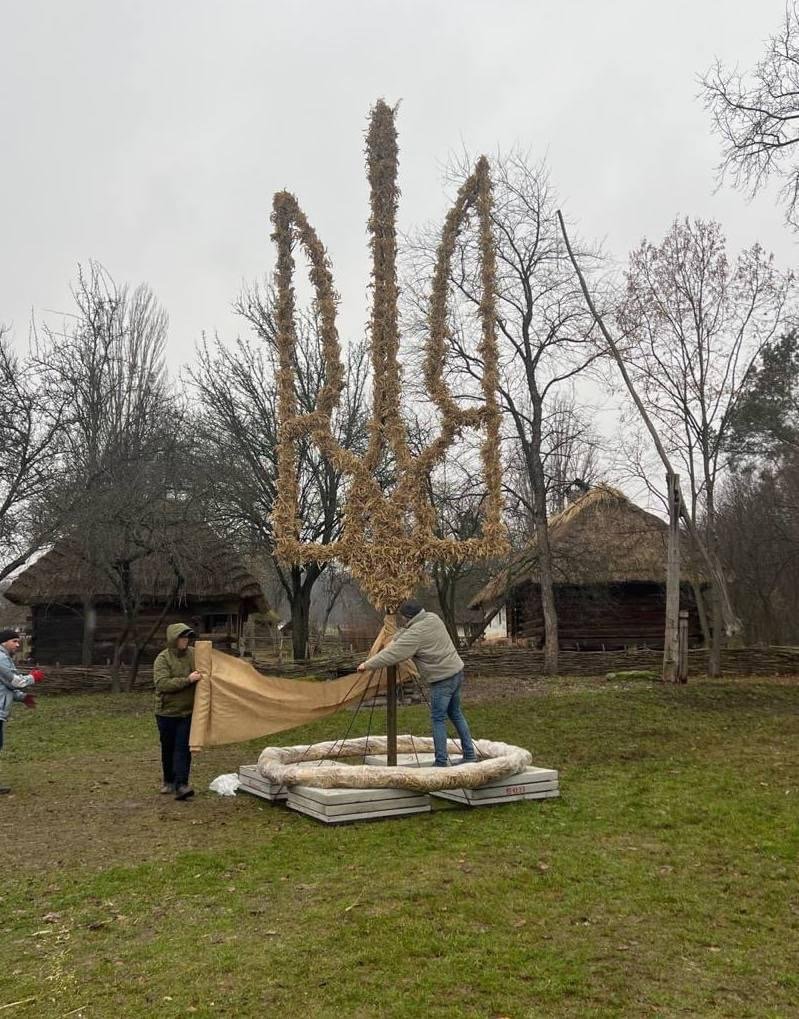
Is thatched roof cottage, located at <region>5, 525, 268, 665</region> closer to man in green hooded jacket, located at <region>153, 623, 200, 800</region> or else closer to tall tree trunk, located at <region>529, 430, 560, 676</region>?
tall tree trunk, located at <region>529, 430, 560, 676</region>

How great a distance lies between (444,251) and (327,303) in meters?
1.39

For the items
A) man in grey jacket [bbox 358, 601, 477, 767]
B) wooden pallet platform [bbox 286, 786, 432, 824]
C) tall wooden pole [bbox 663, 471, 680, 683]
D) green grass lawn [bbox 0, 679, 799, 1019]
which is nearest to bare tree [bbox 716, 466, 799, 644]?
tall wooden pole [bbox 663, 471, 680, 683]

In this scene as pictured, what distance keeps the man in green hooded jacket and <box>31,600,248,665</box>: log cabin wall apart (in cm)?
1653

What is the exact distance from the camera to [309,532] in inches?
961

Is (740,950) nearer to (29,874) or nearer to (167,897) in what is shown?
(167,897)

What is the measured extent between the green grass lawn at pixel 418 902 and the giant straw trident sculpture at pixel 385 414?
253 centimetres

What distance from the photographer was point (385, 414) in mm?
9531

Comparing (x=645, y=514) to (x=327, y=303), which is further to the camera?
(x=645, y=514)

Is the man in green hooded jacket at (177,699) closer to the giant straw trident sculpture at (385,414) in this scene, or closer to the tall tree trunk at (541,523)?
the giant straw trident sculpture at (385,414)

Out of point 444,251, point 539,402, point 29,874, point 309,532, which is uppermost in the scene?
point 539,402

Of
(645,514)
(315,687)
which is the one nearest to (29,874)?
(315,687)

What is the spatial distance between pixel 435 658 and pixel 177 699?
8.78 ft

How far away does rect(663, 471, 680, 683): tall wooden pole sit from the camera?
63.5 feet

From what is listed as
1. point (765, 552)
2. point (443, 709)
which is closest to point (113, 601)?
point (443, 709)
